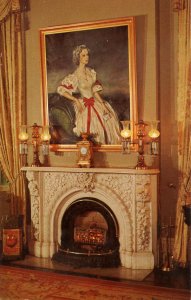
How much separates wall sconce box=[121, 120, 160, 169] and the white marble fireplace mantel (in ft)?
0.70

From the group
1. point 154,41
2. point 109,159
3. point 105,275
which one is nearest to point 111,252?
point 105,275

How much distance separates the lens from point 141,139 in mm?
5090

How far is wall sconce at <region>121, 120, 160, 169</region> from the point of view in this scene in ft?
16.5

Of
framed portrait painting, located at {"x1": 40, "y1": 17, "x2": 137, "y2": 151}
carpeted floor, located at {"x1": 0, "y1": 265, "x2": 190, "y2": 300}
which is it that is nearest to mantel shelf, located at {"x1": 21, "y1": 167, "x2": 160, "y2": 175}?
framed portrait painting, located at {"x1": 40, "y1": 17, "x2": 137, "y2": 151}

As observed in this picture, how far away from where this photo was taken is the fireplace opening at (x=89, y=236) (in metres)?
5.21

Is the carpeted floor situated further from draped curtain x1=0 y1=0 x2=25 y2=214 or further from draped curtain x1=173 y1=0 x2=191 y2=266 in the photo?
draped curtain x1=0 y1=0 x2=25 y2=214

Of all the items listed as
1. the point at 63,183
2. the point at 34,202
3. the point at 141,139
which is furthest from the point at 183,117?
the point at 34,202

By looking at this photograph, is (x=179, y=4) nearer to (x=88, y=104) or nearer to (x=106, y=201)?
(x=88, y=104)

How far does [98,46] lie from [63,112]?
38.7 inches

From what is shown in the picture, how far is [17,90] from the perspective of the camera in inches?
229

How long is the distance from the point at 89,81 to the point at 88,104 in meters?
0.30

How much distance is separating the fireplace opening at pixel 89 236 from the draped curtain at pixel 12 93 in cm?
80

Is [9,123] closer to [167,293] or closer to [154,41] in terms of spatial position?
[154,41]

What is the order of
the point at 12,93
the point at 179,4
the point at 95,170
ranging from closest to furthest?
the point at 179,4 < the point at 95,170 < the point at 12,93
